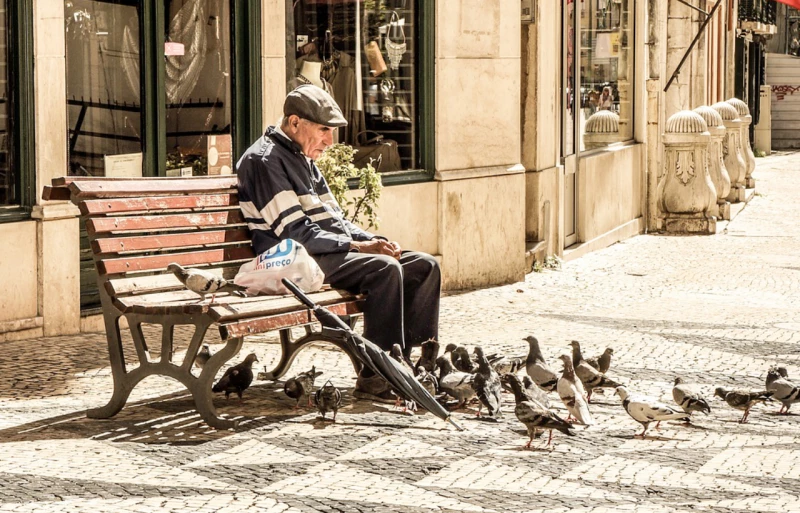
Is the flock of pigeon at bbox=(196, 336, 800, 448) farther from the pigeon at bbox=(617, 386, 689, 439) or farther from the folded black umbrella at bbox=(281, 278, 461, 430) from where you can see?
the folded black umbrella at bbox=(281, 278, 461, 430)

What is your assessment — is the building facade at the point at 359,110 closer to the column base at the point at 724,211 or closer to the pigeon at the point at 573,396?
the column base at the point at 724,211

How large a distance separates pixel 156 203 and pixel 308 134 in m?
0.82

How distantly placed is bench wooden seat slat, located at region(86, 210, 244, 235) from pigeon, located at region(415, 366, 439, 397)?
122 centimetres

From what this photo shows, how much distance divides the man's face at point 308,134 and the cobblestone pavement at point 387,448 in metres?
1.24

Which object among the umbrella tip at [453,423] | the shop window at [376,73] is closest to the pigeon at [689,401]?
the umbrella tip at [453,423]

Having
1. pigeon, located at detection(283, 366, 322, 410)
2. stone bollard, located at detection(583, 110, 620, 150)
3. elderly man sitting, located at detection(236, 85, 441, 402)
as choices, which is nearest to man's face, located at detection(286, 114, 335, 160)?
elderly man sitting, located at detection(236, 85, 441, 402)

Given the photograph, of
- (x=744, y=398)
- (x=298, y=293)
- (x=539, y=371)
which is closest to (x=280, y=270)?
(x=298, y=293)

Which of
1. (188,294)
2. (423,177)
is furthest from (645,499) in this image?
(423,177)

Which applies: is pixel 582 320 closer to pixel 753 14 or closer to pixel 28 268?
pixel 28 268

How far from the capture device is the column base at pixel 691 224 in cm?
1788

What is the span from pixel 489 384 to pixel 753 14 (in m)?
32.1

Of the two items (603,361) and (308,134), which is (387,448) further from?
(603,361)

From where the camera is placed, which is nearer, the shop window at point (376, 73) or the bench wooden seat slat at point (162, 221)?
the bench wooden seat slat at point (162, 221)

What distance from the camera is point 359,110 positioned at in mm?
12000
